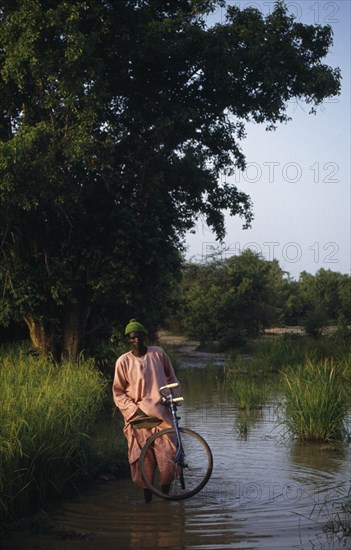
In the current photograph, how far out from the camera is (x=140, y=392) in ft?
28.9

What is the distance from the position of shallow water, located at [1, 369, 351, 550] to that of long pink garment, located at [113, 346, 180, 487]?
23.8 inches

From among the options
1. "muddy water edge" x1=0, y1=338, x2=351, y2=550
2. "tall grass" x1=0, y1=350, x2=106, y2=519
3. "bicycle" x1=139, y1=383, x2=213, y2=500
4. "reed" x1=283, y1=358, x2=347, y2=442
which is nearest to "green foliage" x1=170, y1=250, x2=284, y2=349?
"reed" x1=283, y1=358, x2=347, y2=442

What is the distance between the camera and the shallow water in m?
7.18

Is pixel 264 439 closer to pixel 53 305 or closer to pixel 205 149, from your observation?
pixel 53 305

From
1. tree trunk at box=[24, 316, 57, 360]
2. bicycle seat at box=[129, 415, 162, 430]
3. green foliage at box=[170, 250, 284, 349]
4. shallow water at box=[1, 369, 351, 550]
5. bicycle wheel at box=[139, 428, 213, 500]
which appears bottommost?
shallow water at box=[1, 369, 351, 550]

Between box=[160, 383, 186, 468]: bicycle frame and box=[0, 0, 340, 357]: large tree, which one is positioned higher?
box=[0, 0, 340, 357]: large tree

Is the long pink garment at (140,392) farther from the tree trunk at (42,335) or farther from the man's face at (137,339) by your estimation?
A: the tree trunk at (42,335)

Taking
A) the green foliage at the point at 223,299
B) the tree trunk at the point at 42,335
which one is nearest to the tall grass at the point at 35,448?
the tree trunk at the point at 42,335

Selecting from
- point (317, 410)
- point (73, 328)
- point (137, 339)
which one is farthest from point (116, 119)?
point (137, 339)

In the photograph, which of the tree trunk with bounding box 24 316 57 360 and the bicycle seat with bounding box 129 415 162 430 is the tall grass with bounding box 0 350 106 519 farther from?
the tree trunk with bounding box 24 316 57 360

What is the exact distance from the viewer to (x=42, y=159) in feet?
55.9

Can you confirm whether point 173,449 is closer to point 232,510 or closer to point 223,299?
point 232,510

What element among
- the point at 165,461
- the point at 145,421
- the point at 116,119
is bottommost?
the point at 165,461

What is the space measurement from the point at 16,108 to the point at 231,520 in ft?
47.2
